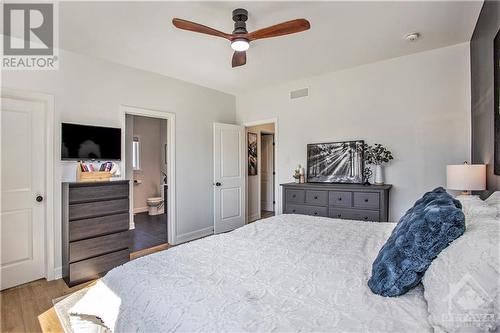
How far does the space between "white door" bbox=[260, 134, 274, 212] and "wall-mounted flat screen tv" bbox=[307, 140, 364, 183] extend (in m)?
2.59

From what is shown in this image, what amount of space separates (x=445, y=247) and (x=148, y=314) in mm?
1216

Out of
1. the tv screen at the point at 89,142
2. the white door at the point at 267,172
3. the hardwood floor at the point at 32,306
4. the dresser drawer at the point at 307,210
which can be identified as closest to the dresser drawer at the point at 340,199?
the dresser drawer at the point at 307,210

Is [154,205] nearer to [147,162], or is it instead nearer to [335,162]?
[147,162]

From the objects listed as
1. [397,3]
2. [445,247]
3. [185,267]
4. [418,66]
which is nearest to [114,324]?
[185,267]

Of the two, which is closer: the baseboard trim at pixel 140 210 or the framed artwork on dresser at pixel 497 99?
the framed artwork on dresser at pixel 497 99

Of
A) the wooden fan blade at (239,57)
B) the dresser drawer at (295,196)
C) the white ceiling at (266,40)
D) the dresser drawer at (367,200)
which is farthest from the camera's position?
the dresser drawer at (295,196)

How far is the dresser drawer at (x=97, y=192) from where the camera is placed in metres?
2.82

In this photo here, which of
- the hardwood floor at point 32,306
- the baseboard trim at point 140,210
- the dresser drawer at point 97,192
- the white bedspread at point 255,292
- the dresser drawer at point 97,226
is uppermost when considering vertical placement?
the dresser drawer at point 97,192

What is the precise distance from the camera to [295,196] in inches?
151

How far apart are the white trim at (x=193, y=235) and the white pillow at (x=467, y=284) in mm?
3758

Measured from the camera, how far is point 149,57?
333 cm

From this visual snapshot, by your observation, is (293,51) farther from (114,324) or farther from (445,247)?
(114,324)

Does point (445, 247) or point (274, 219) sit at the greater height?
point (445, 247)

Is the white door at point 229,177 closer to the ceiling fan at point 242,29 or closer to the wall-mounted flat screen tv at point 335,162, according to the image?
the wall-mounted flat screen tv at point 335,162
